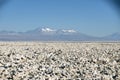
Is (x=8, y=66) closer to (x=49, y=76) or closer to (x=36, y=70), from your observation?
(x=36, y=70)

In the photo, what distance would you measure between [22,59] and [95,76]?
5.90m

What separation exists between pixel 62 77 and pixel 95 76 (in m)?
1.12

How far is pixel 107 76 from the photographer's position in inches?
482

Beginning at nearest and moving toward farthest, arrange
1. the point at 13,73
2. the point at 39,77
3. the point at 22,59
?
the point at 39,77
the point at 13,73
the point at 22,59

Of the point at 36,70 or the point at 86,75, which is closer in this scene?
the point at 86,75

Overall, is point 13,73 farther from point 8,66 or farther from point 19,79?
point 8,66

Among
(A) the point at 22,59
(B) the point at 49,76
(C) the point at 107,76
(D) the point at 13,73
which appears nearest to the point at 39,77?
(B) the point at 49,76

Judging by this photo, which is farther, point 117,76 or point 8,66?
point 8,66

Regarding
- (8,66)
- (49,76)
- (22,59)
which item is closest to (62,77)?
(49,76)

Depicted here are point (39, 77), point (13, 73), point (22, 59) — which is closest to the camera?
point (39, 77)

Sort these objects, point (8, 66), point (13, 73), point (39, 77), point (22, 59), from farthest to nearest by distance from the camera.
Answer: point (22, 59) → point (8, 66) → point (13, 73) → point (39, 77)

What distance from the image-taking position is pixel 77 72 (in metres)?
13.2

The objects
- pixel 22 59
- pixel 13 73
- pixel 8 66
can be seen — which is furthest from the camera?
pixel 22 59

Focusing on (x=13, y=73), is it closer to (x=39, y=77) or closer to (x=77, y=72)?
(x=39, y=77)
